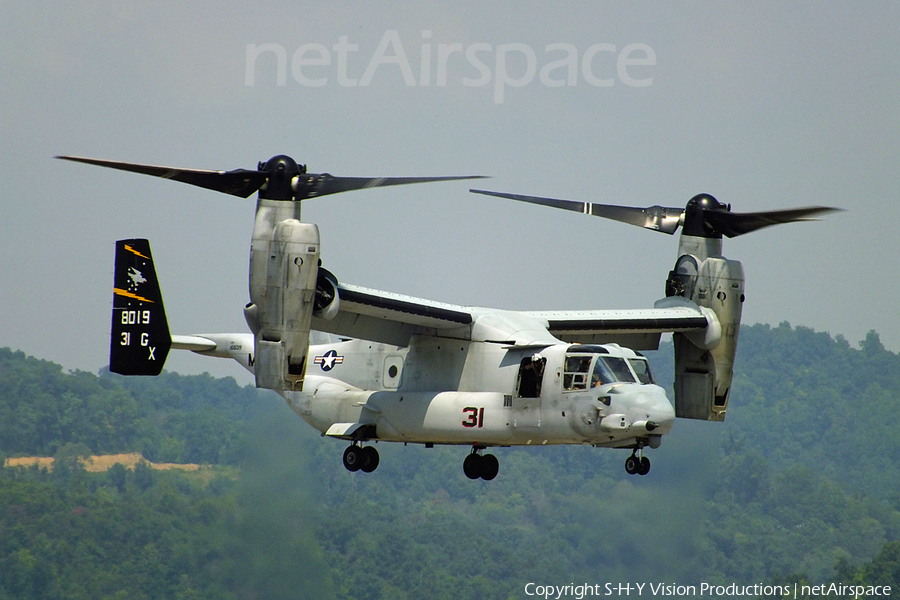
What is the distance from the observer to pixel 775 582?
245ft

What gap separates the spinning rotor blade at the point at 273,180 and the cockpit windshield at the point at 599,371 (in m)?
4.98

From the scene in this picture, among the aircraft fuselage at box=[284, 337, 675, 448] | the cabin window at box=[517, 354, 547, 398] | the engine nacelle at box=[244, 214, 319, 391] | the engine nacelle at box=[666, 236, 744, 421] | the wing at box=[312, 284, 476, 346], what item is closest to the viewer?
the engine nacelle at box=[244, 214, 319, 391]

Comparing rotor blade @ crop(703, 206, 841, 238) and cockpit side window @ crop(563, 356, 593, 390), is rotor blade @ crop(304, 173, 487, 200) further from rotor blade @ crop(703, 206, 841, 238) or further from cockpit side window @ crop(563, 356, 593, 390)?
rotor blade @ crop(703, 206, 841, 238)

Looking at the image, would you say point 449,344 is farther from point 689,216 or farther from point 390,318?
point 689,216

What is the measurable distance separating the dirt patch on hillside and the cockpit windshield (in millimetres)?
54344

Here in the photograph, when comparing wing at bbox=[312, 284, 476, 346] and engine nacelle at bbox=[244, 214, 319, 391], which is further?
wing at bbox=[312, 284, 476, 346]

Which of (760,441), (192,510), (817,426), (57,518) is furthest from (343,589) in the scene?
(817,426)

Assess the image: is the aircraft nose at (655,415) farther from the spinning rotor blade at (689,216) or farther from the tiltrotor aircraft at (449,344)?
the spinning rotor blade at (689,216)

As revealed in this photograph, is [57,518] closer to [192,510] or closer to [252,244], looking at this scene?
[192,510]

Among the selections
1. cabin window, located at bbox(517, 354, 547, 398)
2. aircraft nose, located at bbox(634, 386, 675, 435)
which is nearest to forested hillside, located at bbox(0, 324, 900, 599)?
cabin window, located at bbox(517, 354, 547, 398)

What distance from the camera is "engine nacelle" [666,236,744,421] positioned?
31.0 m

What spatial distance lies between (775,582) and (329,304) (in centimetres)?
5490

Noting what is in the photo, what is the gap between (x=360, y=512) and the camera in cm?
7369

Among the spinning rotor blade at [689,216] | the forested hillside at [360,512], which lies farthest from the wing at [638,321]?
the forested hillside at [360,512]
